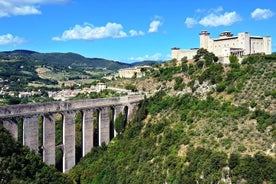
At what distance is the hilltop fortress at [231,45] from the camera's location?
61969mm

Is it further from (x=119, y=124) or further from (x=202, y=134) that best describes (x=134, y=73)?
(x=202, y=134)

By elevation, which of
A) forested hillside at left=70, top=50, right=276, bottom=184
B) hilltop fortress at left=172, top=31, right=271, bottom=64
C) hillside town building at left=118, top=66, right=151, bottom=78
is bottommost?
forested hillside at left=70, top=50, right=276, bottom=184

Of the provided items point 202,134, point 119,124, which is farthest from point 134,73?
point 202,134

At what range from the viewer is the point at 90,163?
43.8m

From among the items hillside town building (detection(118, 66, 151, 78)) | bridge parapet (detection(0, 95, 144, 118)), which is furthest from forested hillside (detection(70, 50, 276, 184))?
hillside town building (detection(118, 66, 151, 78))

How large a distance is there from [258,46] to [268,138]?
106ft

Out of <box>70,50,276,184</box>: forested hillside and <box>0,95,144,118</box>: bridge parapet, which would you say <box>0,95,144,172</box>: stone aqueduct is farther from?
<box>70,50,276,184</box>: forested hillside

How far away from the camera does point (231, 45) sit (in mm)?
63500

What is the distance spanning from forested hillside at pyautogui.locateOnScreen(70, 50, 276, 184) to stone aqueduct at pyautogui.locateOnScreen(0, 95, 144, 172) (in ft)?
5.10

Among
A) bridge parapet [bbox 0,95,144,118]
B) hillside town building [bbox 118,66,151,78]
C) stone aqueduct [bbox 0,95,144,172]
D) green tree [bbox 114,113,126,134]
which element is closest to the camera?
bridge parapet [bbox 0,95,144,118]

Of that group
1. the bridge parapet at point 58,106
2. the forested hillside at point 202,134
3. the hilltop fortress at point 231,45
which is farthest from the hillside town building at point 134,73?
the bridge parapet at point 58,106

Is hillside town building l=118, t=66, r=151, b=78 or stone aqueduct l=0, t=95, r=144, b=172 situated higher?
hillside town building l=118, t=66, r=151, b=78

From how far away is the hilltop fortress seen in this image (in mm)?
61969

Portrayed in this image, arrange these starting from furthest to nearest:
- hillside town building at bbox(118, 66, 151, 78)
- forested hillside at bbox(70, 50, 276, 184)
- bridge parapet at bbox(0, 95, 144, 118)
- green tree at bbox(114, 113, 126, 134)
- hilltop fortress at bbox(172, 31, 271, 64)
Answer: hillside town building at bbox(118, 66, 151, 78), hilltop fortress at bbox(172, 31, 271, 64), green tree at bbox(114, 113, 126, 134), bridge parapet at bbox(0, 95, 144, 118), forested hillside at bbox(70, 50, 276, 184)
